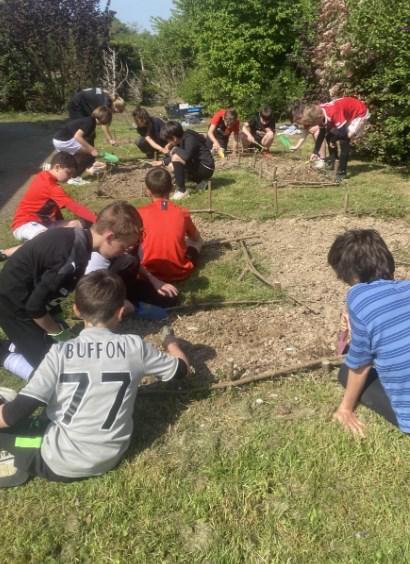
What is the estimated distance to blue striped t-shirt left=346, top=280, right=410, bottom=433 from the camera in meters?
2.56

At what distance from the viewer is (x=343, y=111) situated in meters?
8.40

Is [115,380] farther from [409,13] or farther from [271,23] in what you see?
[271,23]

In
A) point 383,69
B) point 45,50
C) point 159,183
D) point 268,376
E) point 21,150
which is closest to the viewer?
point 268,376

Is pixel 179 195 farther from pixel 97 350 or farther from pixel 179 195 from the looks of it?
pixel 97 350

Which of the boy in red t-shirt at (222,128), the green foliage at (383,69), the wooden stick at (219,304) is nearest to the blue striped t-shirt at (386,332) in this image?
the wooden stick at (219,304)

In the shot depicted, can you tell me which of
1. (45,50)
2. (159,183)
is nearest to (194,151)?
(159,183)

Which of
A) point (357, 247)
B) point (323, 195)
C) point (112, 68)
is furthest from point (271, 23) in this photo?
point (357, 247)

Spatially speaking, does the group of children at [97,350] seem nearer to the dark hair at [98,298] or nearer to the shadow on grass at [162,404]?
the dark hair at [98,298]

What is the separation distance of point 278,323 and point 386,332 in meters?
1.60

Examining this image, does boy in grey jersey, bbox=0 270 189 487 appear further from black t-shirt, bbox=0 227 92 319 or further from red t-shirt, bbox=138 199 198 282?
red t-shirt, bbox=138 199 198 282

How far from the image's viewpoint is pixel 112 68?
58.5ft

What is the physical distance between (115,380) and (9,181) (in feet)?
23.1

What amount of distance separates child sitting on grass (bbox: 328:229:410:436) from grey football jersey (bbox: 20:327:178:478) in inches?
43.5

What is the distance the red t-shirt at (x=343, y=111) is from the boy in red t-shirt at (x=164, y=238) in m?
4.47
